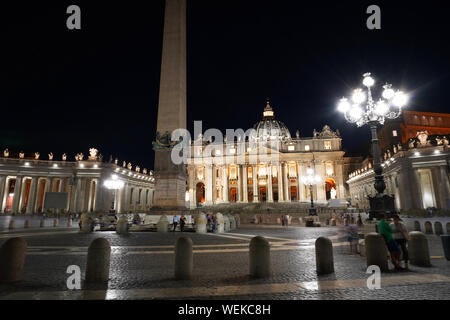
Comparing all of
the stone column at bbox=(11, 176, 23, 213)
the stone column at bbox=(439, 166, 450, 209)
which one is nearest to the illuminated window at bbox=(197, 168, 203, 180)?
the stone column at bbox=(11, 176, 23, 213)

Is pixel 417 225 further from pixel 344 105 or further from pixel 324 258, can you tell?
pixel 324 258

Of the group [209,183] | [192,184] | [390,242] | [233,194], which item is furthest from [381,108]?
[233,194]

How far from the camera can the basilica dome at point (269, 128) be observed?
307 feet

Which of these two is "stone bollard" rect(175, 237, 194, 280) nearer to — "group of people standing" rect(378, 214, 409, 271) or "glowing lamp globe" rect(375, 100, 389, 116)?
"group of people standing" rect(378, 214, 409, 271)

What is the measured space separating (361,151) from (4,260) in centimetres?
9591

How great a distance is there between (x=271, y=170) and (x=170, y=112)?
5377 centimetres

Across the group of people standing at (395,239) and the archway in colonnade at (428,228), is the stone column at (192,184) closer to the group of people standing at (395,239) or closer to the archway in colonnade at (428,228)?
the archway in colonnade at (428,228)

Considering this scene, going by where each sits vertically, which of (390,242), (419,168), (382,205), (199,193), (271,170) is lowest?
(390,242)

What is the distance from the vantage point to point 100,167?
57.4 m

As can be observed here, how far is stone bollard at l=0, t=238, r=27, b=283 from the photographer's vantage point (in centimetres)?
550

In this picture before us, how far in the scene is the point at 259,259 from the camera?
239 inches

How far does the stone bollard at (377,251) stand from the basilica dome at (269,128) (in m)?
85.4

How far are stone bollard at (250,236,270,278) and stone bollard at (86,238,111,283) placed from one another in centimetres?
335
